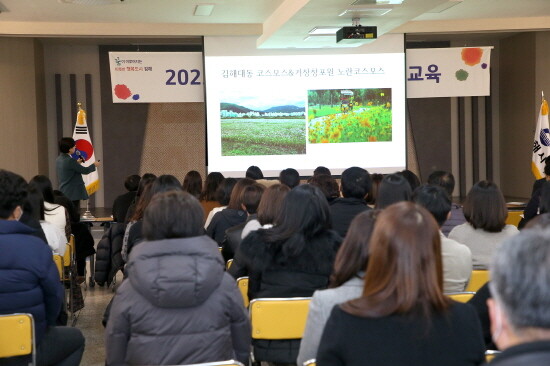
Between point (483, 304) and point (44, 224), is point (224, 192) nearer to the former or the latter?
point (44, 224)

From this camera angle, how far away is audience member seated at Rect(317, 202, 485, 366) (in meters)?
1.69

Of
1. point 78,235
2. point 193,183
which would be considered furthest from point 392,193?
point 78,235

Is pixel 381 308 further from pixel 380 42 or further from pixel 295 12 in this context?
pixel 380 42

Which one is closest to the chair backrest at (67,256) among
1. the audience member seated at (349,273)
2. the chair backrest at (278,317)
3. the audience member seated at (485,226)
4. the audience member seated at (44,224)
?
the audience member seated at (44,224)

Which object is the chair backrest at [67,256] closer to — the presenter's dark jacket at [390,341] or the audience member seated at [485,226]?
the audience member seated at [485,226]

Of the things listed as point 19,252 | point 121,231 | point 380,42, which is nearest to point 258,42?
point 380,42

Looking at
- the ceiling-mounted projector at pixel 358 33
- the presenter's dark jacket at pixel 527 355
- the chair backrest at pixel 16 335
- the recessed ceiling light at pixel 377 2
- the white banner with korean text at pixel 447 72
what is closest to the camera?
the presenter's dark jacket at pixel 527 355

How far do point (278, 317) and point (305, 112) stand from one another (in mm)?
7257

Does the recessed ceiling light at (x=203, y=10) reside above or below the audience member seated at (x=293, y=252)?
above

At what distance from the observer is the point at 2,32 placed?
1000cm

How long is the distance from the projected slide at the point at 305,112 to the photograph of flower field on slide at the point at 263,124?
1 centimetres

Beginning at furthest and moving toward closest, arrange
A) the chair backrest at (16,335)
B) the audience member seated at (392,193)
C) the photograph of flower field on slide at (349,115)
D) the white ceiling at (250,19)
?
the photograph of flower field on slide at (349,115) → the white ceiling at (250,19) → the audience member seated at (392,193) → the chair backrest at (16,335)

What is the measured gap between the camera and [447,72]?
1022cm

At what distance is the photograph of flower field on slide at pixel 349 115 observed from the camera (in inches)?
396
